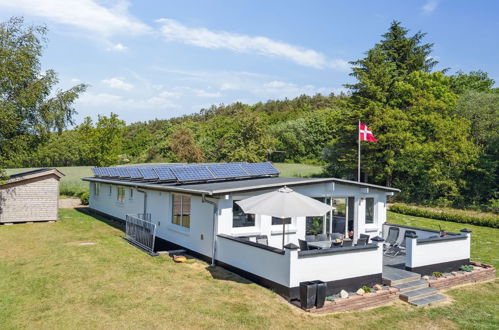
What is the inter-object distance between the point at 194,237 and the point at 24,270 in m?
5.57

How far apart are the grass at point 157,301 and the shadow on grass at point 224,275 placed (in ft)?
0.10

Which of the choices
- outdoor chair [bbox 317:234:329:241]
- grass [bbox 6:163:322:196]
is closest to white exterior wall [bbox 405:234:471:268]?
outdoor chair [bbox 317:234:329:241]

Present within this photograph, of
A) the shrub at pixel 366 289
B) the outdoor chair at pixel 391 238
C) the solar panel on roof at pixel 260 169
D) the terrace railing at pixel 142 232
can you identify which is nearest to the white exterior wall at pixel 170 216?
the terrace railing at pixel 142 232

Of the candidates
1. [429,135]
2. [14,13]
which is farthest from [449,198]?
[14,13]

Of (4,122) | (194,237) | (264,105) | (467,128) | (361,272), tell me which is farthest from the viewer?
(264,105)

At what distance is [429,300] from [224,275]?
5842 mm

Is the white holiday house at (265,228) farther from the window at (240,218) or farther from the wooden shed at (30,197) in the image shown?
the wooden shed at (30,197)

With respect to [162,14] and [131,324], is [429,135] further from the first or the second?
[131,324]

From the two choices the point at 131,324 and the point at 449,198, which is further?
the point at 449,198

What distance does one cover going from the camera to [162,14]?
53.0 feet

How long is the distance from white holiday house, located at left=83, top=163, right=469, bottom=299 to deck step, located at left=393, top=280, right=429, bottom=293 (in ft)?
1.95

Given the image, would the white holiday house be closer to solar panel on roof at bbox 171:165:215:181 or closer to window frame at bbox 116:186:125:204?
solar panel on roof at bbox 171:165:215:181

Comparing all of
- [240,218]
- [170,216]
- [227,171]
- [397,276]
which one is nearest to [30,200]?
[170,216]

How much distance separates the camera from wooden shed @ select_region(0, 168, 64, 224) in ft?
70.0
